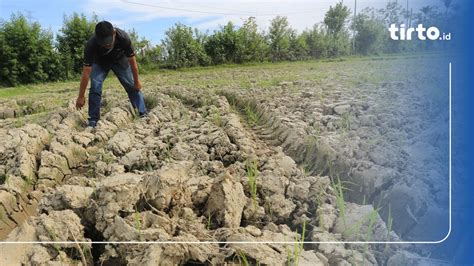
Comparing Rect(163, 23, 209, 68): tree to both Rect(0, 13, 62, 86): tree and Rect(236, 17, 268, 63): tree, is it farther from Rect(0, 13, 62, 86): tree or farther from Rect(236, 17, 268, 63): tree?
Rect(0, 13, 62, 86): tree

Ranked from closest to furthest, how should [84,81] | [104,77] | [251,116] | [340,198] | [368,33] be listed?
[368,33] < [340,198] < [84,81] < [104,77] < [251,116]

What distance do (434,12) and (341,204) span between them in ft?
2.12

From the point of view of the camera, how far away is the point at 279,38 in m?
1.49

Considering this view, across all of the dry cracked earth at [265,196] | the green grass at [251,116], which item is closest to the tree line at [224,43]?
the dry cracked earth at [265,196]

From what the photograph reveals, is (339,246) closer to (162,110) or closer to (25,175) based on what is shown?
(25,175)

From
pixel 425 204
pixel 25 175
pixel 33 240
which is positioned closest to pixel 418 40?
pixel 425 204

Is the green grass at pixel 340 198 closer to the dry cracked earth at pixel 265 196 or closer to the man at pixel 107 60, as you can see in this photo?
the dry cracked earth at pixel 265 196

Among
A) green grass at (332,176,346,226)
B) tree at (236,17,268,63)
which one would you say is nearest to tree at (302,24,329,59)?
tree at (236,17,268,63)

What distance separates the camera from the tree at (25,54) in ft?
4.70

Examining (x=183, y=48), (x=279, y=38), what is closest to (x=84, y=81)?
(x=183, y=48)

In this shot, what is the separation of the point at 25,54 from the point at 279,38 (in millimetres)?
797

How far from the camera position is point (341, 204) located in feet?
5.14

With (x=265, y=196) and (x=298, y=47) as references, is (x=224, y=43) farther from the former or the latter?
(x=265, y=196)

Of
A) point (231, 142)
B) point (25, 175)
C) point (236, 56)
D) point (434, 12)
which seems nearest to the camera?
point (434, 12)
